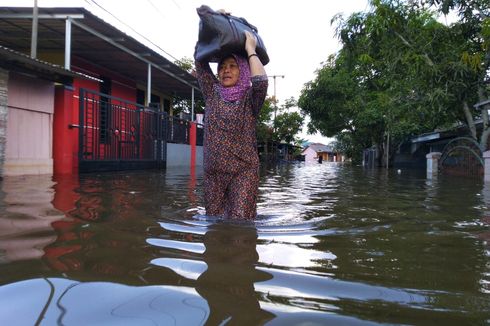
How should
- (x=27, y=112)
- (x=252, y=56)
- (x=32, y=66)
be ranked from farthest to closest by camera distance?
(x=27, y=112) → (x=32, y=66) → (x=252, y=56)

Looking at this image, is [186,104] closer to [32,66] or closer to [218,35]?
[32,66]

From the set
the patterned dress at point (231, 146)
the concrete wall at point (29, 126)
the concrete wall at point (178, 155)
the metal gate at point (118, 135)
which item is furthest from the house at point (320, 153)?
the patterned dress at point (231, 146)

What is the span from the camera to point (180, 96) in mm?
22562

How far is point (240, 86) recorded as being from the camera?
3.49m

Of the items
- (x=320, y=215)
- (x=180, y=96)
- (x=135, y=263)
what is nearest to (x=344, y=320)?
(x=135, y=263)

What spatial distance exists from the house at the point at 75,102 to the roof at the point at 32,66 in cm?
2

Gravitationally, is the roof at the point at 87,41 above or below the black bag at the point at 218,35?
above

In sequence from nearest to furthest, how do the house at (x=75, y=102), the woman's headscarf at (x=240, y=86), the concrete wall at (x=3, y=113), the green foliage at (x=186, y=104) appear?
1. the woman's headscarf at (x=240, y=86)
2. the concrete wall at (x=3, y=113)
3. the house at (x=75, y=102)
4. the green foliage at (x=186, y=104)

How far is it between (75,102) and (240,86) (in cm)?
941

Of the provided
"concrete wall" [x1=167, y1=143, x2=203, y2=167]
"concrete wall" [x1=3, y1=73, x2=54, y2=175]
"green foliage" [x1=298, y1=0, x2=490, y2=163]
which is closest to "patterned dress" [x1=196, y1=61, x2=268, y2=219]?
"concrete wall" [x1=3, y1=73, x2=54, y2=175]

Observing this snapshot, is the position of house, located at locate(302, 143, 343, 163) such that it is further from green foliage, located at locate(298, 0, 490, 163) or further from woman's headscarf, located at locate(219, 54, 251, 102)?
woman's headscarf, located at locate(219, 54, 251, 102)

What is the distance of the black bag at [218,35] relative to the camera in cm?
334

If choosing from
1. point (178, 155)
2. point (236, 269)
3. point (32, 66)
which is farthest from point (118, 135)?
point (236, 269)

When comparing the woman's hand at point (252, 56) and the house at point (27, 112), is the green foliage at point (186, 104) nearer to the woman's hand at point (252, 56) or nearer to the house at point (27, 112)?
the house at point (27, 112)
